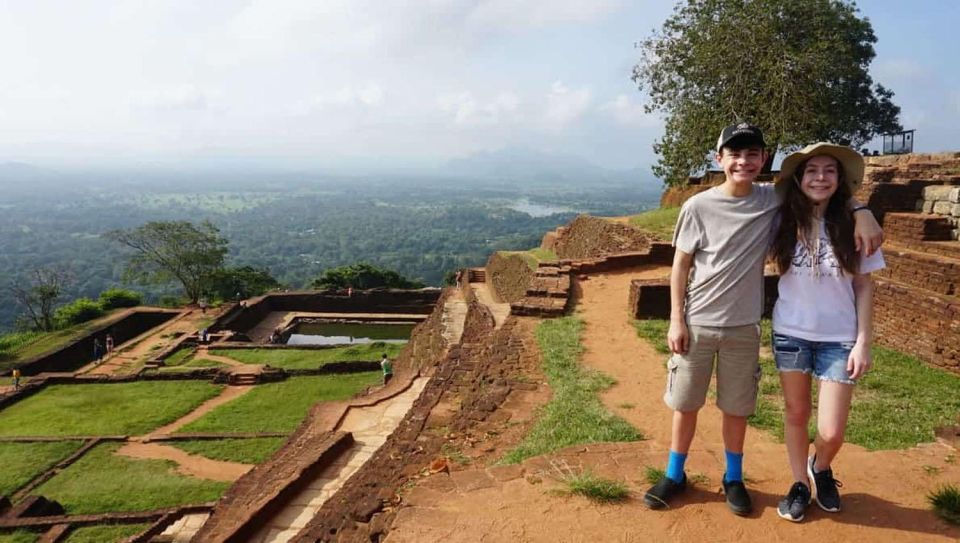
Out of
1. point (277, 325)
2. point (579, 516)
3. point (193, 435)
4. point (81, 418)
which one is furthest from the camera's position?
point (277, 325)

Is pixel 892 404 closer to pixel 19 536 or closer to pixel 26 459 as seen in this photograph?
pixel 19 536

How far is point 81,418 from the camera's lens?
47.0ft

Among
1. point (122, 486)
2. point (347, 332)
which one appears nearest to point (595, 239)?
point (122, 486)

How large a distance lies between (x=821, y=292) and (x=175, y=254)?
37.8m

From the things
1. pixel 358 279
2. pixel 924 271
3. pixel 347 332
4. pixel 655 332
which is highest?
pixel 924 271

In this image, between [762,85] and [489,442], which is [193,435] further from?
[762,85]

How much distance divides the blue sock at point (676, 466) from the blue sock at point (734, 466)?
0.75ft

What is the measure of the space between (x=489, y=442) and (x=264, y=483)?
4299 millimetres

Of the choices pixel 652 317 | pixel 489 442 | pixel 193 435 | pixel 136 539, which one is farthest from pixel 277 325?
pixel 489 442

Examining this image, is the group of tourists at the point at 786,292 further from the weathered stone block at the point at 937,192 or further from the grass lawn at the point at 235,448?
the grass lawn at the point at 235,448

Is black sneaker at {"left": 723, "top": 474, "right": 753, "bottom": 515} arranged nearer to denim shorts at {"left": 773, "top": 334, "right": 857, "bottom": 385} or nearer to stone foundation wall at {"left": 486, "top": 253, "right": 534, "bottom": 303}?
denim shorts at {"left": 773, "top": 334, "right": 857, "bottom": 385}

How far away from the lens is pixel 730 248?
284cm

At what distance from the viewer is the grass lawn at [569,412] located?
186 inches

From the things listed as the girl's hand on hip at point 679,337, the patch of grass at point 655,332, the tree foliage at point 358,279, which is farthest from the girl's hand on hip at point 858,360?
the tree foliage at point 358,279
